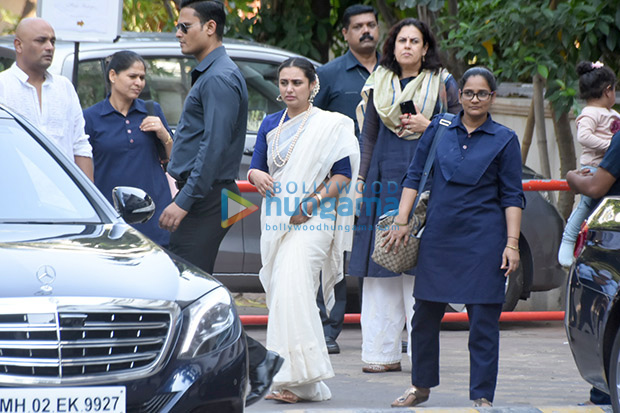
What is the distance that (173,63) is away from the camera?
816 cm

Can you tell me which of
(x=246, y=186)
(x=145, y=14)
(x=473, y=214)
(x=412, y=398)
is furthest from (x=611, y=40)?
(x=145, y=14)

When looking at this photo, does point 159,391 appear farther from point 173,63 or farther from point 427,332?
point 173,63

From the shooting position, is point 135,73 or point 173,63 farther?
point 173,63

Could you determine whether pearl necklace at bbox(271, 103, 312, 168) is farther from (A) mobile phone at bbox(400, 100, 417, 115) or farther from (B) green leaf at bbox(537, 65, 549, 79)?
(B) green leaf at bbox(537, 65, 549, 79)

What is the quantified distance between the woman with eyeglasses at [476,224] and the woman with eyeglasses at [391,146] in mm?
1101

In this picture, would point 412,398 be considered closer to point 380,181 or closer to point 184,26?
point 380,181

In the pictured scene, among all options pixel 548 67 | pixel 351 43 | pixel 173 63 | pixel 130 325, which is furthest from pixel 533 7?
pixel 130 325

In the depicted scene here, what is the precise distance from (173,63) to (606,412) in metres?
4.47

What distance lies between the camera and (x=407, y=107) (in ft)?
21.3

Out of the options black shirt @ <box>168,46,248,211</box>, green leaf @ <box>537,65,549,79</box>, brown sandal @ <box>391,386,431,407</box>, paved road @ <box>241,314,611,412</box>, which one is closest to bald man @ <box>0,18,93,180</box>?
black shirt @ <box>168,46,248,211</box>

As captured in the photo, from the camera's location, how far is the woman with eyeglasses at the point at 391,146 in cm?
653

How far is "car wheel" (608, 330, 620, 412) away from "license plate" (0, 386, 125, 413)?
7.33 feet

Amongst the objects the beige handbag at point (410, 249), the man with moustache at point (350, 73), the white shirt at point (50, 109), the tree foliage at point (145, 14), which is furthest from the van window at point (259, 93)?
the tree foliage at point (145, 14)

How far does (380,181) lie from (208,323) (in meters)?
2.73
